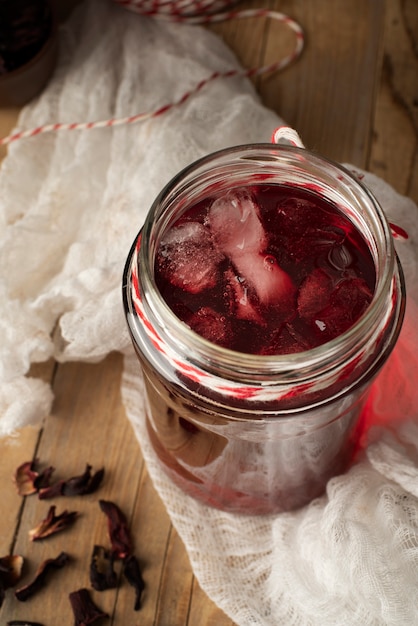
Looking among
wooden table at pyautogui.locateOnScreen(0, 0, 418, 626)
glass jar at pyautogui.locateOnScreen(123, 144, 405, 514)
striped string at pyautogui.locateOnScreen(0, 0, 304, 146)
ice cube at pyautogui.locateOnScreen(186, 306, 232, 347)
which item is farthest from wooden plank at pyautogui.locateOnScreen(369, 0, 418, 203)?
ice cube at pyautogui.locateOnScreen(186, 306, 232, 347)

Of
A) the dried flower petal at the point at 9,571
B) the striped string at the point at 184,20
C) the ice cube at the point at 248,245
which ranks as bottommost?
the dried flower petal at the point at 9,571

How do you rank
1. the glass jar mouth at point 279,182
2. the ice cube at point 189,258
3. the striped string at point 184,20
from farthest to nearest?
the striped string at point 184,20, the ice cube at point 189,258, the glass jar mouth at point 279,182

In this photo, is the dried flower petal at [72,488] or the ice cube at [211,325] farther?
the dried flower petal at [72,488]

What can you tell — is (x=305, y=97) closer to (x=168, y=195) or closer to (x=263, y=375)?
(x=168, y=195)

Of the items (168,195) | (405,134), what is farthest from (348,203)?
(405,134)

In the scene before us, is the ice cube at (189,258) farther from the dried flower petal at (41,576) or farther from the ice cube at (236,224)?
the dried flower petal at (41,576)

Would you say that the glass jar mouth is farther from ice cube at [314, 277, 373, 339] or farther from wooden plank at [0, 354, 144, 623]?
wooden plank at [0, 354, 144, 623]

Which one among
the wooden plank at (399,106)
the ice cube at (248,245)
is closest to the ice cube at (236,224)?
the ice cube at (248,245)

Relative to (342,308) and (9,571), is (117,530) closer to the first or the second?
(9,571)
